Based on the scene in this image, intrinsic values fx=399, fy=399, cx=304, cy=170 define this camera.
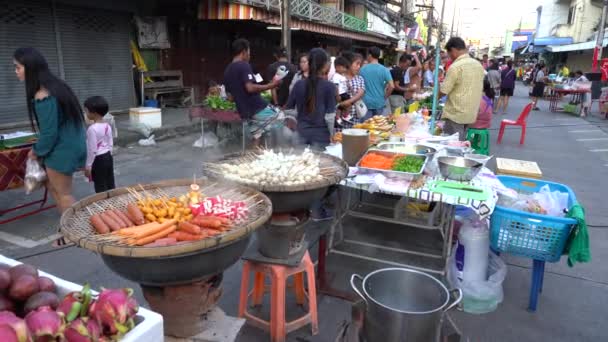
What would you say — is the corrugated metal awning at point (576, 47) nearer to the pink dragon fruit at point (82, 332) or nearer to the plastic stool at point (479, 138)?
the plastic stool at point (479, 138)

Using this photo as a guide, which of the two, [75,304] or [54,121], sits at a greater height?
[54,121]

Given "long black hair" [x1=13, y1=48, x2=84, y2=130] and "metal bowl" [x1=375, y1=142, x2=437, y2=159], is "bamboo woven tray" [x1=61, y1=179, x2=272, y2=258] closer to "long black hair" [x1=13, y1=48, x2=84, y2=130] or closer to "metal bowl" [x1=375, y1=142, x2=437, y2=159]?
"long black hair" [x1=13, y1=48, x2=84, y2=130]

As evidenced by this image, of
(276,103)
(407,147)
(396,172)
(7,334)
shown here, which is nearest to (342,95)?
(407,147)

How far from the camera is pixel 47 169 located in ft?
13.2

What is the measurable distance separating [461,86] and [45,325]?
613cm

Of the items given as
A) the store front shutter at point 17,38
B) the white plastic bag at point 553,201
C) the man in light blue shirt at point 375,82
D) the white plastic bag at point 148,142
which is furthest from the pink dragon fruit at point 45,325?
the store front shutter at point 17,38

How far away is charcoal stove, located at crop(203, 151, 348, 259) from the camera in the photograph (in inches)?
107

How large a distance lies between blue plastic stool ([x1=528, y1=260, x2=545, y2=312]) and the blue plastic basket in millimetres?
151

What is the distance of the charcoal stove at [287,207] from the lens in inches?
107

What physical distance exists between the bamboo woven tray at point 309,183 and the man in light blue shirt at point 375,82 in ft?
13.2

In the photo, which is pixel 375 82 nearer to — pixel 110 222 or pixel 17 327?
pixel 110 222

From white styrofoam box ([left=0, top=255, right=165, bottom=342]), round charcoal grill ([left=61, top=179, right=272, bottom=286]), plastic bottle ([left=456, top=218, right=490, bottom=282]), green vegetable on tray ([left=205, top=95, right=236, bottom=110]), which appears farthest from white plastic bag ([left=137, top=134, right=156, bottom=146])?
white styrofoam box ([left=0, top=255, right=165, bottom=342])

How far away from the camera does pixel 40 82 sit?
12.0 ft

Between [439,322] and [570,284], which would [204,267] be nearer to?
[439,322]
